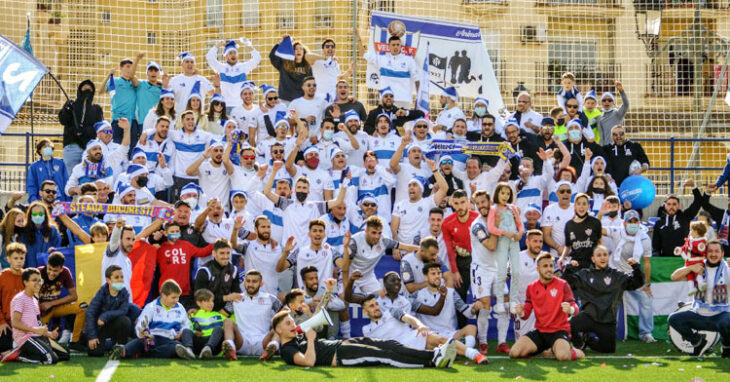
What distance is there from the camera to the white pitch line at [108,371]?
33.4 feet

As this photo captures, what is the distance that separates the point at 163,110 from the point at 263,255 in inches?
164

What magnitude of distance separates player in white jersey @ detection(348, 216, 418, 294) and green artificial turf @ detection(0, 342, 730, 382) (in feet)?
5.93

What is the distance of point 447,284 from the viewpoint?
12.9 m

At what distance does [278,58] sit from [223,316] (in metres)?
6.63

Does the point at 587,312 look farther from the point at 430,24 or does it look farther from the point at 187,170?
the point at 430,24

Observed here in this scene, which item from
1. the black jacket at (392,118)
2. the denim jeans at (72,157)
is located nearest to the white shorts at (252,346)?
the black jacket at (392,118)

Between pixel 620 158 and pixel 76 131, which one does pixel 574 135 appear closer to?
pixel 620 158

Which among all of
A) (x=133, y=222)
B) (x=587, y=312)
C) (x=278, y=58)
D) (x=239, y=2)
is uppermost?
(x=239, y=2)

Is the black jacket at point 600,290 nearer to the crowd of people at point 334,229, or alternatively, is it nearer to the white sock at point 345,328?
the crowd of people at point 334,229

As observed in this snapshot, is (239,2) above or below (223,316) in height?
above

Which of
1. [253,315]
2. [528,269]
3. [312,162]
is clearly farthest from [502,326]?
[312,162]

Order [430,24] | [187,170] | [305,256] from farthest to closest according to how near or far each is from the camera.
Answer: [430,24] → [187,170] → [305,256]

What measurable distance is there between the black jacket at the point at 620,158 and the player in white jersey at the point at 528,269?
159 inches

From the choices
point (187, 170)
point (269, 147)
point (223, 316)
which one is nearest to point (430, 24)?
point (269, 147)
